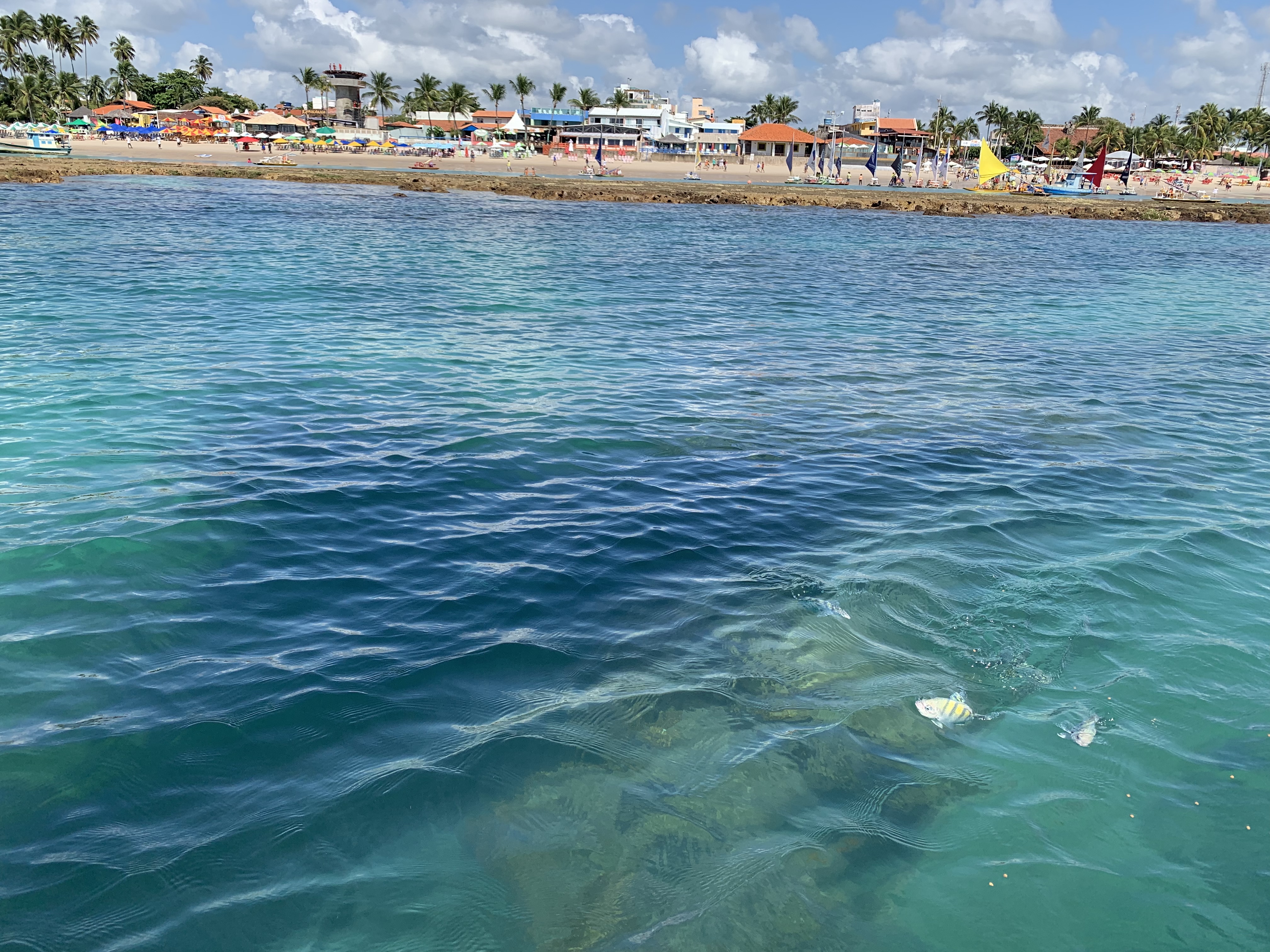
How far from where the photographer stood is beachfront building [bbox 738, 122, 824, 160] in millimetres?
123062

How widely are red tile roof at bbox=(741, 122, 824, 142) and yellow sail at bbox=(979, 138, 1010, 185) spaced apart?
1498 inches

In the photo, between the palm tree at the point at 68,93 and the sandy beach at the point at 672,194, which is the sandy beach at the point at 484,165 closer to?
the sandy beach at the point at 672,194

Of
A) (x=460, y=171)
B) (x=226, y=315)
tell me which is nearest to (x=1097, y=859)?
(x=226, y=315)

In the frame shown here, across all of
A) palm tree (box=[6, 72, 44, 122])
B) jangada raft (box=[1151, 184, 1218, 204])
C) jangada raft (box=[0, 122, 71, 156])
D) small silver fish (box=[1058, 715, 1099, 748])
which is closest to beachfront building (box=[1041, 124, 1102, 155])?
jangada raft (box=[1151, 184, 1218, 204])

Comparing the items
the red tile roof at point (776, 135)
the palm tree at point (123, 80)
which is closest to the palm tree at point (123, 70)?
the palm tree at point (123, 80)

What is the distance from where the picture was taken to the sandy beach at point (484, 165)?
294 ft

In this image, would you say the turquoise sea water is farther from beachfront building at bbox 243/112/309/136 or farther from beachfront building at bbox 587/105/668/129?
beachfront building at bbox 587/105/668/129

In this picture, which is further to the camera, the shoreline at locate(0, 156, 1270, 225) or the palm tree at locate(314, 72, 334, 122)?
the palm tree at locate(314, 72, 334, 122)

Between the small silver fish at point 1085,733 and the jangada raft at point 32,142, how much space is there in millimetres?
99020

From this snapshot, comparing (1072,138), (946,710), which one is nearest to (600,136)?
(1072,138)

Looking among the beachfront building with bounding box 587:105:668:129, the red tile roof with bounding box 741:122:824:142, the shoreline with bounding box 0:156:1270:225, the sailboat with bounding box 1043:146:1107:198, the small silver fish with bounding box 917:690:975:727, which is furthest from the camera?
the beachfront building with bounding box 587:105:668:129

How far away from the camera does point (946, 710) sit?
6.62 meters

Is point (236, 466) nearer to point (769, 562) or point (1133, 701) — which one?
Answer: point (769, 562)

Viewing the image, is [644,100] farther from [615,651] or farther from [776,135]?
[615,651]
